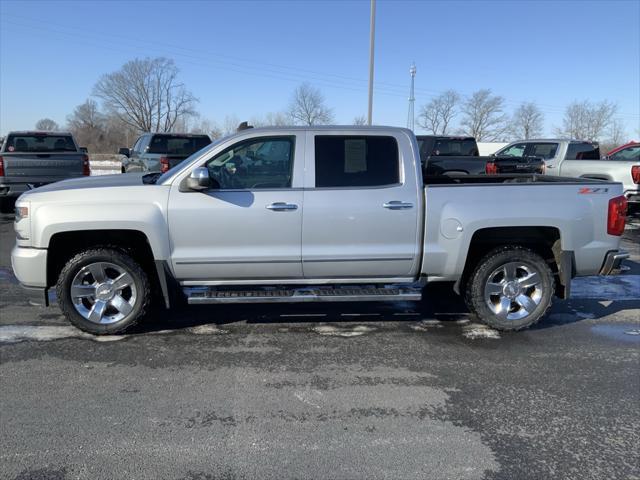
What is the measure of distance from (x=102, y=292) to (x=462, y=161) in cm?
1098

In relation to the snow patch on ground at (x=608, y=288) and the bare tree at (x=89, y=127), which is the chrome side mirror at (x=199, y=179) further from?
the bare tree at (x=89, y=127)

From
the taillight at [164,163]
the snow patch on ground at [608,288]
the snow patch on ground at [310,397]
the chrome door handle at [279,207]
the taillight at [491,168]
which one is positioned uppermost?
the taillight at [491,168]

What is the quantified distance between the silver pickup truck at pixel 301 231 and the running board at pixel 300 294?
0.05 ft

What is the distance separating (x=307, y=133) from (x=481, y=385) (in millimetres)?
2706

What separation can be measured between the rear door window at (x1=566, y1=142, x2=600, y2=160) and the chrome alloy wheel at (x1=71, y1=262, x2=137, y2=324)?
42.1 ft

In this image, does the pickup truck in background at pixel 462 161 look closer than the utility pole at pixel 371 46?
Yes

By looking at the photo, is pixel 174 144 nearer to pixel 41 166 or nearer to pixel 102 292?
pixel 41 166

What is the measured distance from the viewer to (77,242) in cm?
462

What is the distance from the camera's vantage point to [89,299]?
15.2 ft

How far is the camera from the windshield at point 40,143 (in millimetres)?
11516

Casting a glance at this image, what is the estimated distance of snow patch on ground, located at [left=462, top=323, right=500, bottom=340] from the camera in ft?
15.7

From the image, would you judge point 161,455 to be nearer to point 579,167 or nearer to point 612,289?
point 612,289

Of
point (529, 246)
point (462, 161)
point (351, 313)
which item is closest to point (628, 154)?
point (462, 161)

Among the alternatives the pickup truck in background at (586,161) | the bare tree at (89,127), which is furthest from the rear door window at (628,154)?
the bare tree at (89,127)
